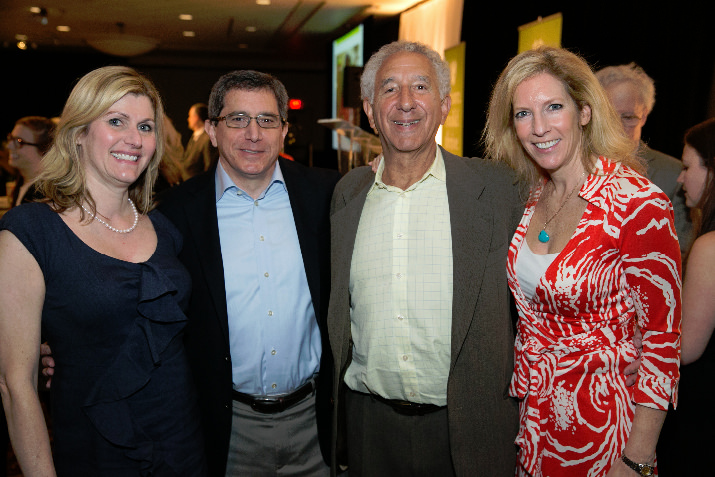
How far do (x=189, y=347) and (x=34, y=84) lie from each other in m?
15.7

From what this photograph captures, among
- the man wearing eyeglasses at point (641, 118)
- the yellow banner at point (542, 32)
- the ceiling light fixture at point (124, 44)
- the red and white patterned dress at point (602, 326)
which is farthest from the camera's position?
the ceiling light fixture at point (124, 44)

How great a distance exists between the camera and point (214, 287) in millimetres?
2111

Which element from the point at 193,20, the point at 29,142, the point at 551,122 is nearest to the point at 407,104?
the point at 551,122

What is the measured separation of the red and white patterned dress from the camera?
1.59 metres

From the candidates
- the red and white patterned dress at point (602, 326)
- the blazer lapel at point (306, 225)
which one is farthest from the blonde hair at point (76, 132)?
the red and white patterned dress at point (602, 326)

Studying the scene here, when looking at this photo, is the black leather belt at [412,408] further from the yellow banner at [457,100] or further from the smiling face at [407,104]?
the yellow banner at [457,100]

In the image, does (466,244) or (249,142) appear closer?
(466,244)

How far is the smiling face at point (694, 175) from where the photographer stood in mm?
2318

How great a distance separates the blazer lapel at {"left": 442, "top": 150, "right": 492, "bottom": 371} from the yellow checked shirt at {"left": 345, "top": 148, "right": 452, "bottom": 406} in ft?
0.24

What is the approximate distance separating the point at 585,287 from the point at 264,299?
1.17m

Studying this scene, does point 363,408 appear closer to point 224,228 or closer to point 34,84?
point 224,228

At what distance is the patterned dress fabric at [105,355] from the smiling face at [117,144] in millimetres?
218

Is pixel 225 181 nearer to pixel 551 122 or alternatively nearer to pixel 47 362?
pixel 47 362

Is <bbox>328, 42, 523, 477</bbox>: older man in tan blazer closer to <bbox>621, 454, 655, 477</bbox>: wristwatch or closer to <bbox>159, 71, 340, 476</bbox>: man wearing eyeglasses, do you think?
<bbox>159, 71, 340, 476</bbox>: man wearing eyeglasses
